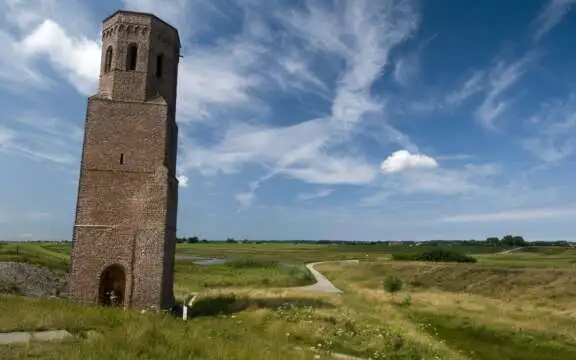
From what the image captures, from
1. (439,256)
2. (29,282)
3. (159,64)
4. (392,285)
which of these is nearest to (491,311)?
(392,285)

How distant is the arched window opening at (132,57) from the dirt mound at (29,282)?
1302cm

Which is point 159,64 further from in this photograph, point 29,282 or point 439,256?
point 439,256

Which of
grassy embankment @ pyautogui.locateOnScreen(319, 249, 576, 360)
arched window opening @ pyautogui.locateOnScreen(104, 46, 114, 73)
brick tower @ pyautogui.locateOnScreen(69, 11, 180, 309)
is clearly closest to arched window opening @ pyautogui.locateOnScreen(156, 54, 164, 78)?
brick tower @ pyautogui.locateOnScreen(69, 11, 180, 309)

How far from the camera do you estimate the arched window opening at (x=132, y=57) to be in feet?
79.2

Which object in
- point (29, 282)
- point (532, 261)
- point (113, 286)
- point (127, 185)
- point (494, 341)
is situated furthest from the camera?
point (532, 261)

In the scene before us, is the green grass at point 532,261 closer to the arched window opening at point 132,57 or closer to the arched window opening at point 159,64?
the arched window opening at point 159,64

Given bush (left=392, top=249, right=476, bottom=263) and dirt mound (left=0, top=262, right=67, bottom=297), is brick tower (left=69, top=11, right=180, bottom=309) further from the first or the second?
bush (left=392, top=249, right=476, bottom=263)

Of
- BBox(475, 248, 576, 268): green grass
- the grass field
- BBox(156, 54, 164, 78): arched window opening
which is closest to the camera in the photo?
the grass field

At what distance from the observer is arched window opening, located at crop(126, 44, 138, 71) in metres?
24.1

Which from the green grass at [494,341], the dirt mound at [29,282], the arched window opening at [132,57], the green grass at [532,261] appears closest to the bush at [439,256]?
the green grass at [532,261]

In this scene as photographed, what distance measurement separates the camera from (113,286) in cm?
2344

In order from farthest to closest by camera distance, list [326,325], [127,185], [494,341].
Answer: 1. [494,341]
2. [127,185]
3. [326,325]

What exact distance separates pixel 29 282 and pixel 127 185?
12.9 m

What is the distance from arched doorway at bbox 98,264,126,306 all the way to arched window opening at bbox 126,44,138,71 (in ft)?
32.4
